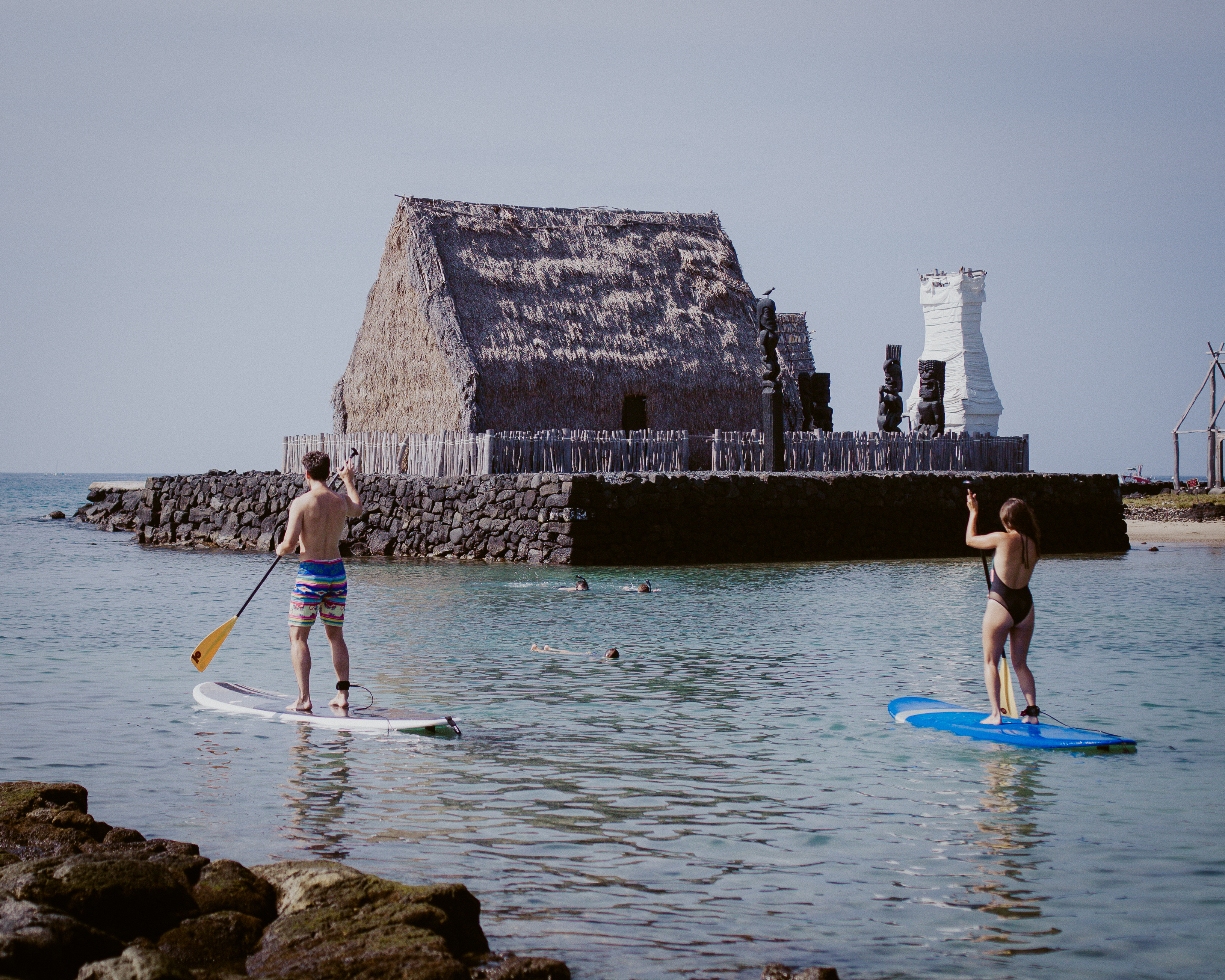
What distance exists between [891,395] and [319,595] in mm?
23456

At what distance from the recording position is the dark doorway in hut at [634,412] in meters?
30.9

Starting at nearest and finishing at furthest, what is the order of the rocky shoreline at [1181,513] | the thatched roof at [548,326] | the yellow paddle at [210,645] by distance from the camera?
the yellow paddle at [210,645]
the thatched roof at [548,326]
the rocky shoreline at [1181,513]

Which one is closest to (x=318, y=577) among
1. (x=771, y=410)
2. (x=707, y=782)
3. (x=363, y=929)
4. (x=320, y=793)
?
(x=320, y=793)

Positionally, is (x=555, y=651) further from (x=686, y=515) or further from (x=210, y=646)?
(x=686, y=515)

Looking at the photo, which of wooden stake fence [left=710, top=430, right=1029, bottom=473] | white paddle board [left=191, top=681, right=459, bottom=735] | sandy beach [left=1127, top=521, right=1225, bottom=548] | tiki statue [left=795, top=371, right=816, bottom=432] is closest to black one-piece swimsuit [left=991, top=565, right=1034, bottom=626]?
white paddle board [left=191, top=681, right=459, bottom=735]

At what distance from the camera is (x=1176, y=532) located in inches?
1436

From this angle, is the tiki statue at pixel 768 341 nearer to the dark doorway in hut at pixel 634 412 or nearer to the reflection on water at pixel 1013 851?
the dark doorway in hut at pixel 634 412

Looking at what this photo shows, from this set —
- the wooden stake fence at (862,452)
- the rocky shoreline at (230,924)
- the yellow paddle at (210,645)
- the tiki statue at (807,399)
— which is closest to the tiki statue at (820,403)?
the tiki statue at (807,399)

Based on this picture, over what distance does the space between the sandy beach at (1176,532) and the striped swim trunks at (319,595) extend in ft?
88.4

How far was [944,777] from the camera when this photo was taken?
793 cm

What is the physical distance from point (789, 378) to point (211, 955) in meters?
29.8

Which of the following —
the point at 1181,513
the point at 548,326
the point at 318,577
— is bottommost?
the point at 318,577

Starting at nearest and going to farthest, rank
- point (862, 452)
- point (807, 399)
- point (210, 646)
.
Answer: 1. point (210, 646)
2. point (862, 452)
3. point (807, 399)

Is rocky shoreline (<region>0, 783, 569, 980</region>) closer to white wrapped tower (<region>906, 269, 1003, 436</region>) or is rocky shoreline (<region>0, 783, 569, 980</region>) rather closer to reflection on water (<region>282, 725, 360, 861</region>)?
reflection on water (<region>282, 725, 360, 861</region>)
